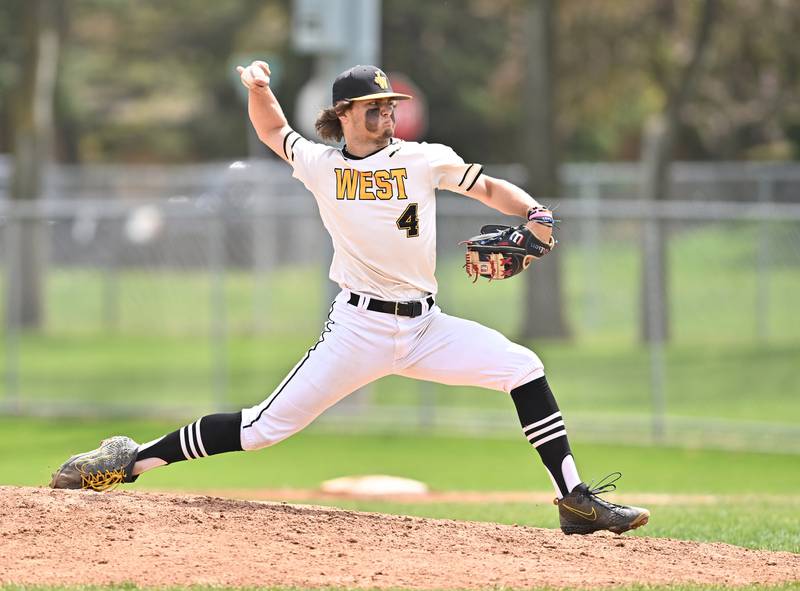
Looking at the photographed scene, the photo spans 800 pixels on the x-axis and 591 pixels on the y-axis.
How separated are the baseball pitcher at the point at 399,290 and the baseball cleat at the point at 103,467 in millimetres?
466

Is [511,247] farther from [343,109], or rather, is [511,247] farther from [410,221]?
[343,109]

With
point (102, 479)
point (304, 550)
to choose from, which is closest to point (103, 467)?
point (102, 479)

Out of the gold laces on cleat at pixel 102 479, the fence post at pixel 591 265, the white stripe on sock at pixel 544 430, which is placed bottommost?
the fence post at pixel 591 265

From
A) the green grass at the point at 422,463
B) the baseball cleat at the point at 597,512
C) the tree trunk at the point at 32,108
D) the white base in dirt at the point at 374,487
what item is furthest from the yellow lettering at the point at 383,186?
the tree trunk at the point at 32,108

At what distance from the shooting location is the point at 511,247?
675 cm

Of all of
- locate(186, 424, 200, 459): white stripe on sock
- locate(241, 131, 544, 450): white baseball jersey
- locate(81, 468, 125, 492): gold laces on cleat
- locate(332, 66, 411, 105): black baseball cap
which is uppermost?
locate(332, 66, 411, 105): black baseball cap

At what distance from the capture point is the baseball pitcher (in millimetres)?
6789

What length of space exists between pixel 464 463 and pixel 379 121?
22.6 ft

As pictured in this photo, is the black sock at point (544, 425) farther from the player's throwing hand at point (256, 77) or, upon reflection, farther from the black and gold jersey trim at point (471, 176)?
the player's throwing hand at point (256, 77)

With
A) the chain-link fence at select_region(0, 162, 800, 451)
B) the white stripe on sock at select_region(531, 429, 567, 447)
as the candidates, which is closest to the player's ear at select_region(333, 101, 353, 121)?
the white stripe on sock at select_region(531, 429, 567, 447)

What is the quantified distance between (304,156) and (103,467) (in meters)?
1.78

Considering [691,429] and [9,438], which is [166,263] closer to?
[9,438]

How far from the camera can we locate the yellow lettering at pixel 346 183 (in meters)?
→ 6.82

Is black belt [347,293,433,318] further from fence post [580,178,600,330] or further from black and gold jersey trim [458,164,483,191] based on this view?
fence post [580,178,600,330]
